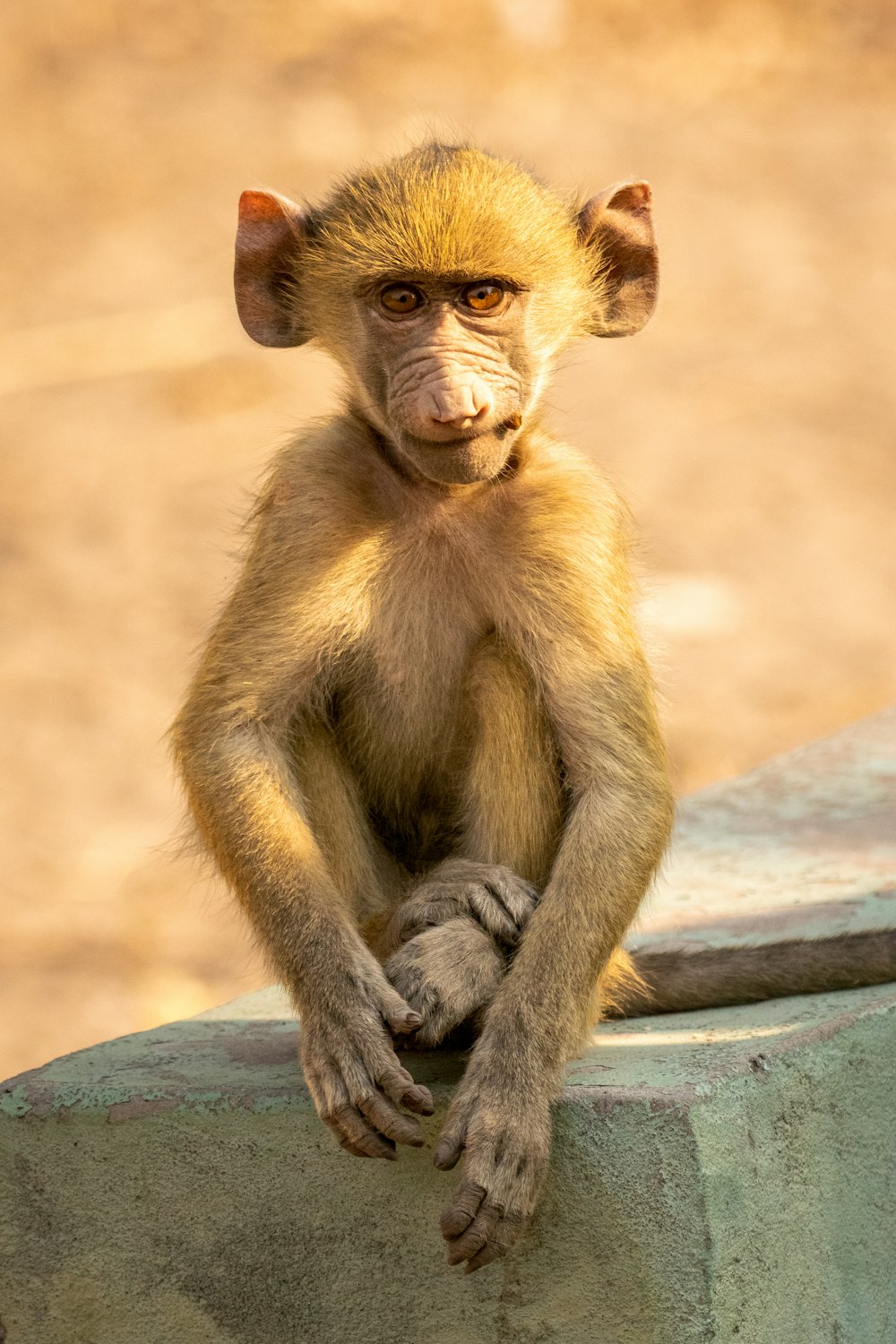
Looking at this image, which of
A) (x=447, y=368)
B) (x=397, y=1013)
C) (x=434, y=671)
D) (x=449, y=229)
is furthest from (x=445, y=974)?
(x=449, y=229)

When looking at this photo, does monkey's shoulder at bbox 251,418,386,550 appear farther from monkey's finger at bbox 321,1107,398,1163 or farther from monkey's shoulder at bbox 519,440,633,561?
monkey's finger at bbox 321,1107,398,1163

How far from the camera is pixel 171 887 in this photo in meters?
10.7

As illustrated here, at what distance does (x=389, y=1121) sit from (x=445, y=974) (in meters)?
0.38

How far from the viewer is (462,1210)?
3652 mm

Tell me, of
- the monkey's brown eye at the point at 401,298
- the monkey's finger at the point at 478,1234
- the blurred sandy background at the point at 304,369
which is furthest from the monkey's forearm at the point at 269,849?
the blurred sandy background at the point at 304,369

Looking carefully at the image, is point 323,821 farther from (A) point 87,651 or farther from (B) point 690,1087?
(A) point 87,651

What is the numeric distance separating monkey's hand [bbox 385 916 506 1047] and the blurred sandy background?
572cm

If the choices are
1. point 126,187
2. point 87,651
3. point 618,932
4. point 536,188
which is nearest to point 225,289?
point 126,187

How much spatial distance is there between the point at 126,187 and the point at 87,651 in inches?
241

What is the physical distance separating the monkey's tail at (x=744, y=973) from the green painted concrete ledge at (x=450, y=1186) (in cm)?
7

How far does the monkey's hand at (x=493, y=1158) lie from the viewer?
366 centimetres

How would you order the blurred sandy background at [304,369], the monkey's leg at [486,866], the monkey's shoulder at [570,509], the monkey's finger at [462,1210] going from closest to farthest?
the monkey's finger at [462,1210] < the monkey's leg at [486,866] < the monkey's shoulder at [570,509] < the blurred sandy background at [304,369]

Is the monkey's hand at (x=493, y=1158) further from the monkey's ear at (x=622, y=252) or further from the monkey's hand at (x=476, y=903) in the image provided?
the monkey's ear at (x=622, y=252)

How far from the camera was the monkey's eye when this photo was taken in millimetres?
4352
